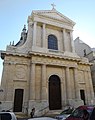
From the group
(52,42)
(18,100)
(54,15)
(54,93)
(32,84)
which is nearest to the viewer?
(18,100)

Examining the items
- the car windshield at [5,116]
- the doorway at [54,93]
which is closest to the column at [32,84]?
the doorway at [54,93]

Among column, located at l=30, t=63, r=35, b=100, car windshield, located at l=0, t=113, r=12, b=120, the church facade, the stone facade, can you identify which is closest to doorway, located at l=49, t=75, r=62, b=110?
the church facade

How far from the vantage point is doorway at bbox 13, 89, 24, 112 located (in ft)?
47.6

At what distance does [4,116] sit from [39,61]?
39.6 ft

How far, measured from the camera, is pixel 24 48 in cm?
1803

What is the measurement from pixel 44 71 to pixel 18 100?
4837mm

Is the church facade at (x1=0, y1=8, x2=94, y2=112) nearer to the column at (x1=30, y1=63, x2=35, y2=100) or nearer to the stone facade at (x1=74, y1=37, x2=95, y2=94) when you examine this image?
the column at (x1=30, y1=63, x2=35, y2=100)

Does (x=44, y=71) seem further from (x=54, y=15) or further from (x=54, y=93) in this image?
(x=54, y=15)

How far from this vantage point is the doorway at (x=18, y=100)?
14505 mm

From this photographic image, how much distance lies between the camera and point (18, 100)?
14914 millimetres

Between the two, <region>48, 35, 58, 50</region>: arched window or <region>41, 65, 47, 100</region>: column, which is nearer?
<region>41, 65, 47, 100</region>: column

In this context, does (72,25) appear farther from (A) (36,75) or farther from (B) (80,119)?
(B) (80,119)

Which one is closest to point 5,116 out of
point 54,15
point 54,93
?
point 54,93

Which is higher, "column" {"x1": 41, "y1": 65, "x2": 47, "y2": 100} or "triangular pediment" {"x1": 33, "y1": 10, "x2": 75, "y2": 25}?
"triangular pediment" {"x1": 33, "y1": 10, "x2": 75, "y2": 25}
